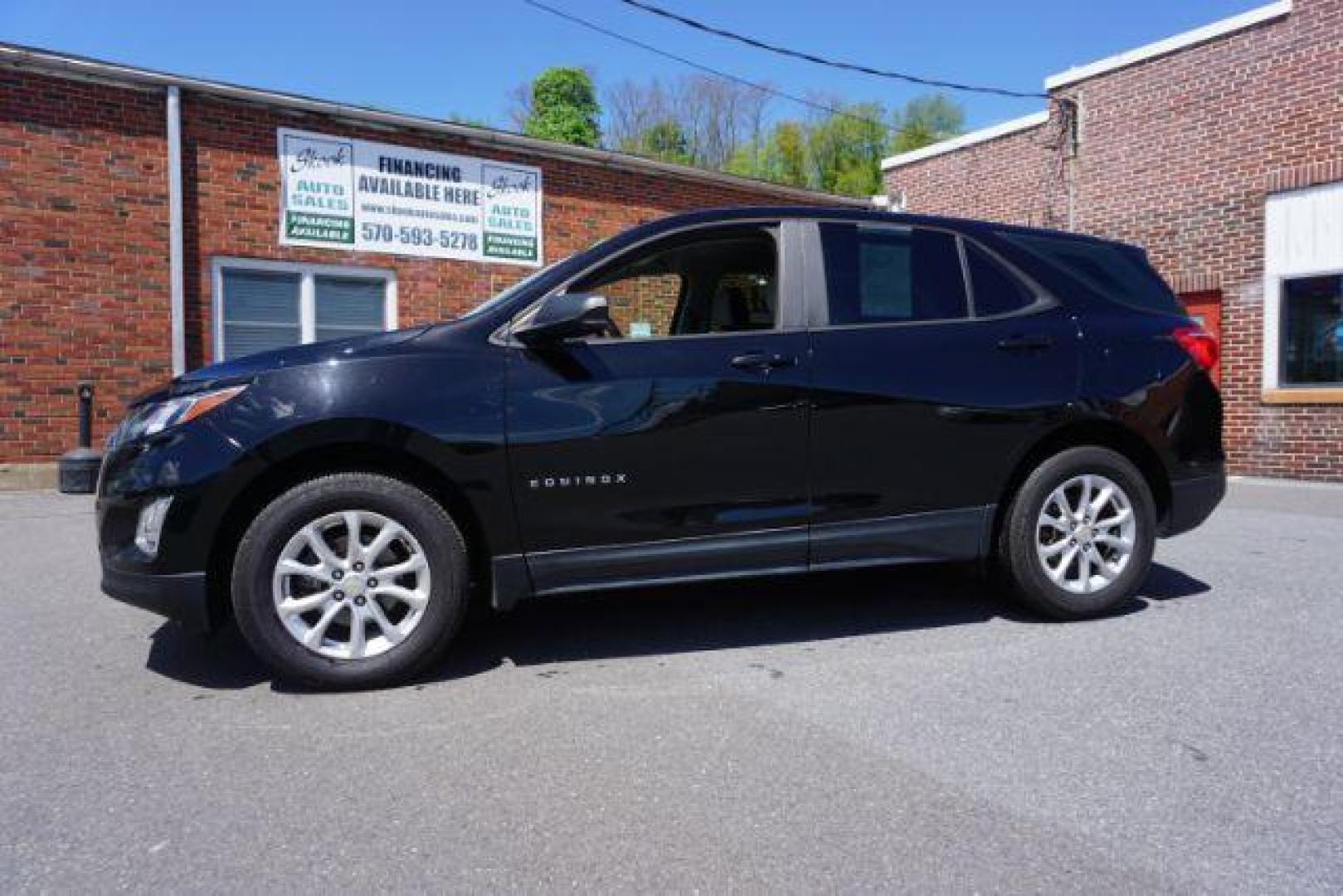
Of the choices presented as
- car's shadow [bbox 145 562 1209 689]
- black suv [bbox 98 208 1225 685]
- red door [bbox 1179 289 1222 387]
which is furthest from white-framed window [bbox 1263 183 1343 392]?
black suv [bbox 98 208 1225 685]

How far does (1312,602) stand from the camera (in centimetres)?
448

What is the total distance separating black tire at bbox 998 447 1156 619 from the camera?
4031 millimetres

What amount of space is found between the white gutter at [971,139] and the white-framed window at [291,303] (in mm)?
9300

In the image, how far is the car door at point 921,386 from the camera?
3.76 metres

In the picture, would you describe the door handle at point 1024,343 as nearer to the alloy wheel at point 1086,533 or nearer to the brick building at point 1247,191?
the alloy wheel at point 1086,533

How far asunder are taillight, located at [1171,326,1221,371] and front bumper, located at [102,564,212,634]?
4300 mm

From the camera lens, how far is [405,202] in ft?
35.1

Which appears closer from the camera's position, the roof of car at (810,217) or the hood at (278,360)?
the hood at (278,360)

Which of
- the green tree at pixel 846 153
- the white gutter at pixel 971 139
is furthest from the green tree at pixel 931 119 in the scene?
the white gutter at pixel 971 139

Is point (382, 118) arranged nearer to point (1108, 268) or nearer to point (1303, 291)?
point (1108, 268)

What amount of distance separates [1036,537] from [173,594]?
3.45m

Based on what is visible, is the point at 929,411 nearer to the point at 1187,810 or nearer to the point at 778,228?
the point at 778,228

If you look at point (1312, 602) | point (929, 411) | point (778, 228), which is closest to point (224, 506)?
point (778, 228)

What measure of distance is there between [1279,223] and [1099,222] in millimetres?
2385
